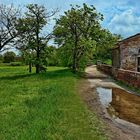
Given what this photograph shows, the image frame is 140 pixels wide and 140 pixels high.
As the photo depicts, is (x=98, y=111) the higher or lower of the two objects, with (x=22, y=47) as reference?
lower

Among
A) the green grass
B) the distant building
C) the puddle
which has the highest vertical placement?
the distant building

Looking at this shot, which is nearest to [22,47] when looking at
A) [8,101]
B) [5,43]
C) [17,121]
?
[5,43]

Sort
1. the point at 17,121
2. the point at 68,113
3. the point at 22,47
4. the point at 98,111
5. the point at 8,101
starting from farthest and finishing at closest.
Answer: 1. the point at 22,47
2. the point at 8,101
3. the point at 98,111
4. the point at 68,113
5. the point at 17,121

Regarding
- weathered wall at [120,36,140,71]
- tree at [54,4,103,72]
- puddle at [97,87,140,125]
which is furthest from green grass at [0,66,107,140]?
tree at [54,4,103,72]

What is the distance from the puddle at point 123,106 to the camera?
1279 cm

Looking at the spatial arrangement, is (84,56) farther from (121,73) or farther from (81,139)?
(81,139)

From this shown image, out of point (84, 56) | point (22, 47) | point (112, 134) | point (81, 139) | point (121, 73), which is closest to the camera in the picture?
point (81, 139)

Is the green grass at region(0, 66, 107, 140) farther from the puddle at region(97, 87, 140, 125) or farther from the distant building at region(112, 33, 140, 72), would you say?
the distant building at region(112, 33, 140, 72)

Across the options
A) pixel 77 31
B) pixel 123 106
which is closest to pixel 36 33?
pixel 77 31

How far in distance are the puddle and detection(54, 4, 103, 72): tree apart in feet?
67.3

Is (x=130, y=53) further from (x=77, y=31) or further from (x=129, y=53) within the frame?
(x=77, y=31)

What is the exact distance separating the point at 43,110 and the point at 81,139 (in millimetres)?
3812

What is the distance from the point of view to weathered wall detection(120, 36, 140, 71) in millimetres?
32281

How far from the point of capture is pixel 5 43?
105ft
